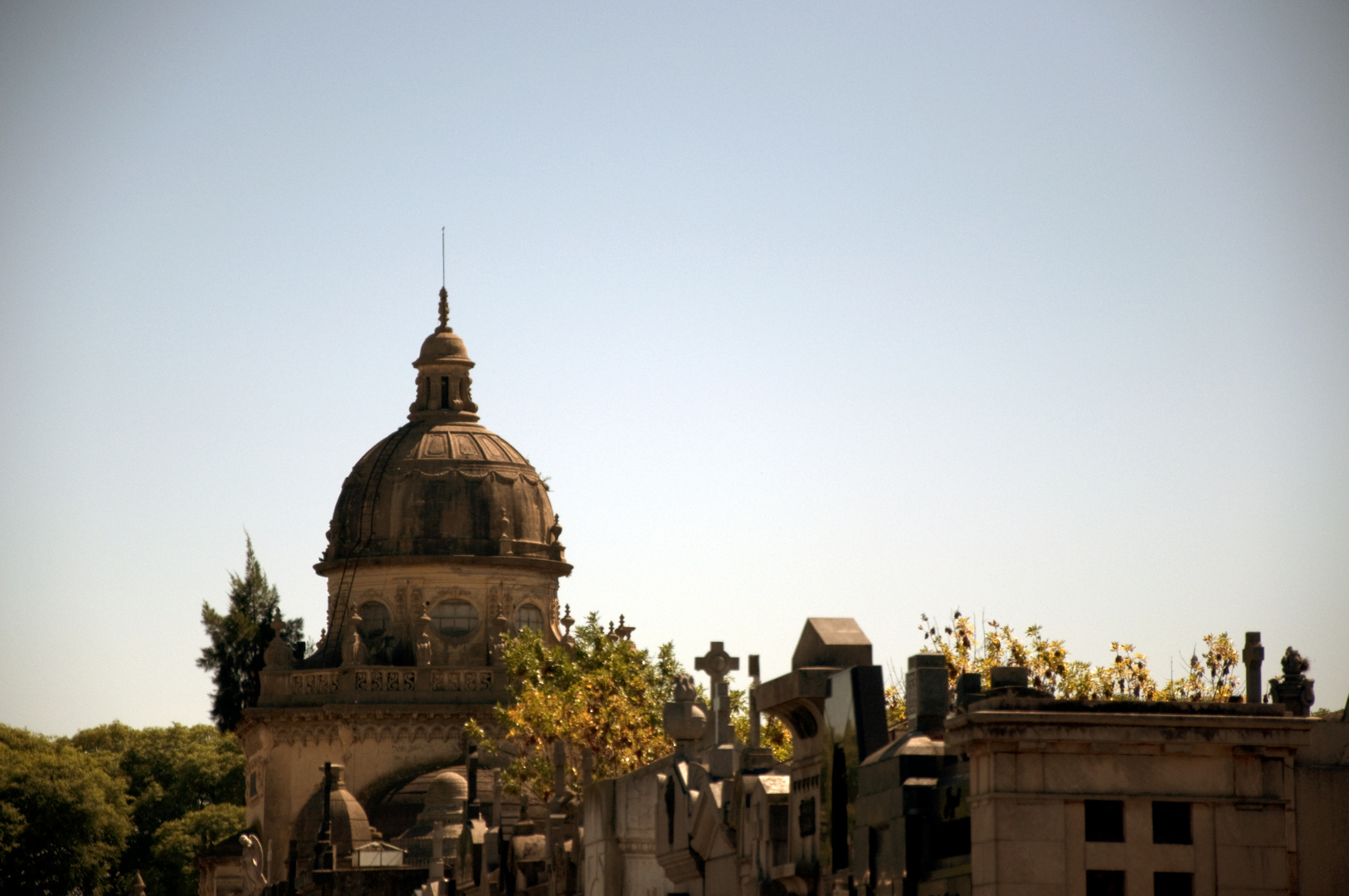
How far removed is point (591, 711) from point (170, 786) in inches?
2174

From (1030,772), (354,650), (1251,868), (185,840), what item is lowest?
(185,840)

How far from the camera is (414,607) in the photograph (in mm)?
81438

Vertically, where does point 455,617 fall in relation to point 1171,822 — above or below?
above

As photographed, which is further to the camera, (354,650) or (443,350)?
(443,350)

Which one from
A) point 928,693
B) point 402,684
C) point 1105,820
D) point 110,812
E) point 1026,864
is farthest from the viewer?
point 110,812

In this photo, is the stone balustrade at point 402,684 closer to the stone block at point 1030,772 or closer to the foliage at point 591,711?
the foliage at point 591,711

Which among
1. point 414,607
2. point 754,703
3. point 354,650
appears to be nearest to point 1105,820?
point 754,703

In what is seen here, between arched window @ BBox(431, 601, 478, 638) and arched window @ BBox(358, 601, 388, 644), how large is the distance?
1765 millimetres

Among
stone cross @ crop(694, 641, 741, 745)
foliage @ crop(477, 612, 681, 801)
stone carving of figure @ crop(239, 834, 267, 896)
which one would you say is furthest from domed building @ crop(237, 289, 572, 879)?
stone cross @ crop(694, 641, 741, 745)

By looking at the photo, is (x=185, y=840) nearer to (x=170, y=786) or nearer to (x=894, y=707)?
(x=170, y=786)

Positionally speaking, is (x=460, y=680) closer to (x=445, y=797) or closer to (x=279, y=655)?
(x=279, y=655)

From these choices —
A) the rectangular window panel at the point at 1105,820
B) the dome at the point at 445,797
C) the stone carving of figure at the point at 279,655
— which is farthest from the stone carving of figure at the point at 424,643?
the rectangular window panel at the point at 1105,820

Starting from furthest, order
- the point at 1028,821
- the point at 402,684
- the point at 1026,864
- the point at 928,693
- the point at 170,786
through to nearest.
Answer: the point at 170,786
the point at 402,684
the point at 928,693
the point at 1028,821
the point at 1026,864

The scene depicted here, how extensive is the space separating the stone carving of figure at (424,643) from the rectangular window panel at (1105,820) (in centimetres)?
5928
